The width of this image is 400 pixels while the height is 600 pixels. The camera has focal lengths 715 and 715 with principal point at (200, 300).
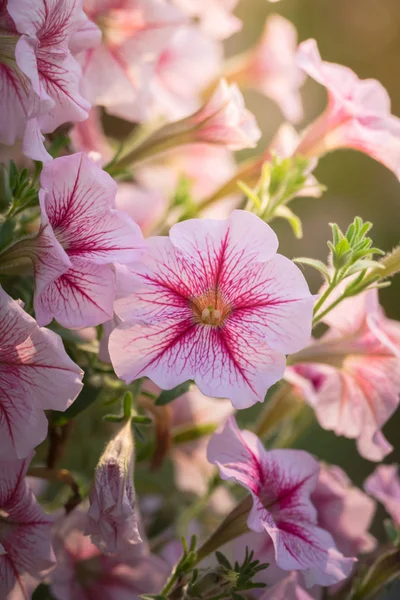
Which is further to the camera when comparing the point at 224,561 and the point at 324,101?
the point at 324,101

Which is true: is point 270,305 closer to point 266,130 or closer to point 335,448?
point 335,448

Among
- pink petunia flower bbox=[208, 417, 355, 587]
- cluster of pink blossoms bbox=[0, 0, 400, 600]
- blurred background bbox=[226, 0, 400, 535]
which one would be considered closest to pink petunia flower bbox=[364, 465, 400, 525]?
cluster of pink blossoms bbox=[0, 0, 400, 600]

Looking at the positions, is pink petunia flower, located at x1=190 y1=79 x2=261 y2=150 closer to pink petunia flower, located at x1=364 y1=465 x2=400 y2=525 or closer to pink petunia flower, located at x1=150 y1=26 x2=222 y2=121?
pink petunia flower, located at x1=150 y1=26 x2=222 y2=121

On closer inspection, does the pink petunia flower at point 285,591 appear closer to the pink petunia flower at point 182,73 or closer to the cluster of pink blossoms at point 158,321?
the cluster of pink blossoms at point 158,321

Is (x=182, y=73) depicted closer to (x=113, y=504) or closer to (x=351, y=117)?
(x=351, y=117)

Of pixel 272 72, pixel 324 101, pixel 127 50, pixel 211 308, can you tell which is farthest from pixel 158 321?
pixel 324 101

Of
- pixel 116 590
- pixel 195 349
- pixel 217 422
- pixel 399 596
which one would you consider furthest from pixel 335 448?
pixel 195 349

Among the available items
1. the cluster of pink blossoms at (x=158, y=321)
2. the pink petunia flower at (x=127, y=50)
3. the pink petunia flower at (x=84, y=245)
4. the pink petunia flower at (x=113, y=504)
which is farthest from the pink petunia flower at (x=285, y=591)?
the pink petunia flower at (x=127, y=50)
